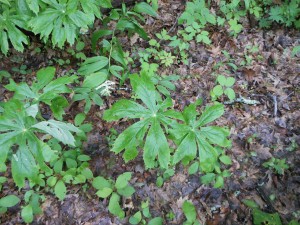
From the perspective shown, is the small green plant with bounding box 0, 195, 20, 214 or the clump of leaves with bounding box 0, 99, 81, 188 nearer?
the clump of leaves with bounding box 0, 99, 81, 188

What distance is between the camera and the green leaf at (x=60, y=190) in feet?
10.2

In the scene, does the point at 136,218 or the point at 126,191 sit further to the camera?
the point at 126,191

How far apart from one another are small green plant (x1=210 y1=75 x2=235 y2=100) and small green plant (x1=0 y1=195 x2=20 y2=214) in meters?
2.59

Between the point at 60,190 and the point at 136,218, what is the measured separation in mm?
854

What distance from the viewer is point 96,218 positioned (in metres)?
3.09

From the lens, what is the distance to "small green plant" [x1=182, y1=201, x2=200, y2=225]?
2.92 m

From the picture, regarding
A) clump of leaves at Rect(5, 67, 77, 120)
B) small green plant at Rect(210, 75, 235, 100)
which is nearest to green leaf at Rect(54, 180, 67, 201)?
clump of leaves at Rect(5, 67, 77, 120)

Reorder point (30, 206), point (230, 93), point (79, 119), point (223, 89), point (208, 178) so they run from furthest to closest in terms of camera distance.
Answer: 1. point (223, 89)
2. point (230, 93)
3. point (79, 119)
4. point (208, 178)
5. point (30, 206)

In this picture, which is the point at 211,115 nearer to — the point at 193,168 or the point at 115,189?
the point at 193,168

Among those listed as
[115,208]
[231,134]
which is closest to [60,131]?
[115,208]

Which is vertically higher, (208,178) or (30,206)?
(208,178)

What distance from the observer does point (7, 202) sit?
3.12m

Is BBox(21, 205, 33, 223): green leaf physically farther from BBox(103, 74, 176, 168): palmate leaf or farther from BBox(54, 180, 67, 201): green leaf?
BBox(103, 74, 176, 168): palmate leaf

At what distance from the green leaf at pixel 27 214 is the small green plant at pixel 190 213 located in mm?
1555
